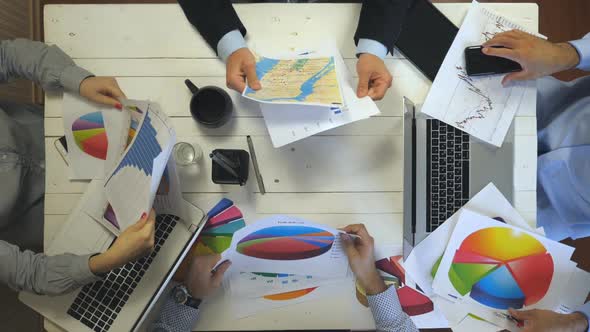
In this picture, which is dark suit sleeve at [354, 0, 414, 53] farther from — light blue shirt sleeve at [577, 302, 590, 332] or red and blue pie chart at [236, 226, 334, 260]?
light blue shirt sleeve at [577, 302, 590, 332]

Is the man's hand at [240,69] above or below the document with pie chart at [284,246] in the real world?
above

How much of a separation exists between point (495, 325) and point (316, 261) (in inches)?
17.4

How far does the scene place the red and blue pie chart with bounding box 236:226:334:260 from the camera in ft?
3.07

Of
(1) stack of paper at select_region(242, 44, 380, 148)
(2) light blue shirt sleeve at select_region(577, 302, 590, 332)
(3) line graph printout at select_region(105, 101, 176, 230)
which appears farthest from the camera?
(2) light blue shirt sleeve at select_region(577, 302, 590, 332)

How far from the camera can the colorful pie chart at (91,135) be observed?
911 mm

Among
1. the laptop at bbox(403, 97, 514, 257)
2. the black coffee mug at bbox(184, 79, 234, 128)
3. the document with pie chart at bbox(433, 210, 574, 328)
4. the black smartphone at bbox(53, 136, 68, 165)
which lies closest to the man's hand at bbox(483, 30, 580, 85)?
the laptop at bbox(403, 97, 514, 257)

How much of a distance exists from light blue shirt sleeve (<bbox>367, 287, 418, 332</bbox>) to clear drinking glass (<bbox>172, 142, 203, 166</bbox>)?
20.0 inches

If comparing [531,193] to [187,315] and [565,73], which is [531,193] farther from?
[565,73]

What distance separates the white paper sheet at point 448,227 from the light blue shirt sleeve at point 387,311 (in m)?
0.08

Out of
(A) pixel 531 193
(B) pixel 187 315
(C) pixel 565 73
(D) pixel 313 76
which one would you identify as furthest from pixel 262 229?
(C) pixel 565 73

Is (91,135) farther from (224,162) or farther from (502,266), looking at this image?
(502,266)

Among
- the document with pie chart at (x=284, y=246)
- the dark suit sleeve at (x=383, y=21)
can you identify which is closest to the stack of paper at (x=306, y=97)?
the dark suit sleeve at (x=383, y=21)

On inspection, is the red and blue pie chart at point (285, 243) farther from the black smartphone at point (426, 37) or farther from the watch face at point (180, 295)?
the black smartphone at point (426, 37)

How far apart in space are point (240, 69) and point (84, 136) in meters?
0.39
